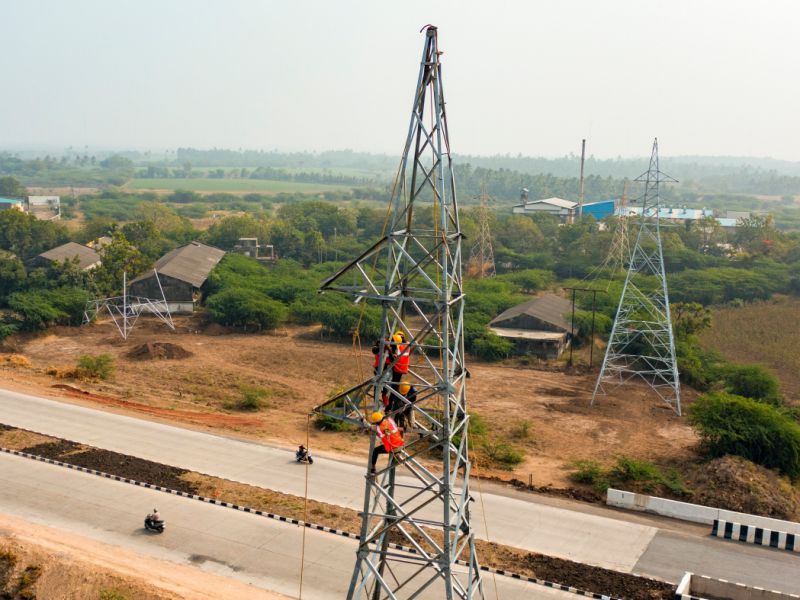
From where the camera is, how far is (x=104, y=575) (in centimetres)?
1727

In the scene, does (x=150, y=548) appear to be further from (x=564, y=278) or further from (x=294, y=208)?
(x=294, y=208)

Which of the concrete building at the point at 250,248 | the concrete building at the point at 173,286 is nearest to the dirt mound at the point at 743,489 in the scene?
the concrete building at the point at 173,286

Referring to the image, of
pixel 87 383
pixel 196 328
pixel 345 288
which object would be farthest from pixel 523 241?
pixel 345 288

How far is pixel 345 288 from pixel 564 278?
57327mm

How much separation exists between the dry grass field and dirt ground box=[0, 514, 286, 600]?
2769 cm

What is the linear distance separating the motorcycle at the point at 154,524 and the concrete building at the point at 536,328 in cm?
2538

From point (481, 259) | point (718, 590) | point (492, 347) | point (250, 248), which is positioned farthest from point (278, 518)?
point (250, 248)

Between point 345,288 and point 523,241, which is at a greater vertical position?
point 345,288

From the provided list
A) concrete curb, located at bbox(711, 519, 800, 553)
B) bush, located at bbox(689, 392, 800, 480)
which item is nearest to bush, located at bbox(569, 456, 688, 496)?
bush, located at bbox(689, 392, 800, 480)

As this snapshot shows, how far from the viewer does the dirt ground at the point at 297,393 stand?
94.0ft

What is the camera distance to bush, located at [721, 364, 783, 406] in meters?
32.9

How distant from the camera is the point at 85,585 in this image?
674 inches

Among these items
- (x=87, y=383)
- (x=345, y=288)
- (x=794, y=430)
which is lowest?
(x=87, y=383)

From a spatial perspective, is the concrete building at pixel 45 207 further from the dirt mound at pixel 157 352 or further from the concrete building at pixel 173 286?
the dirt mound at pixel 157 352
